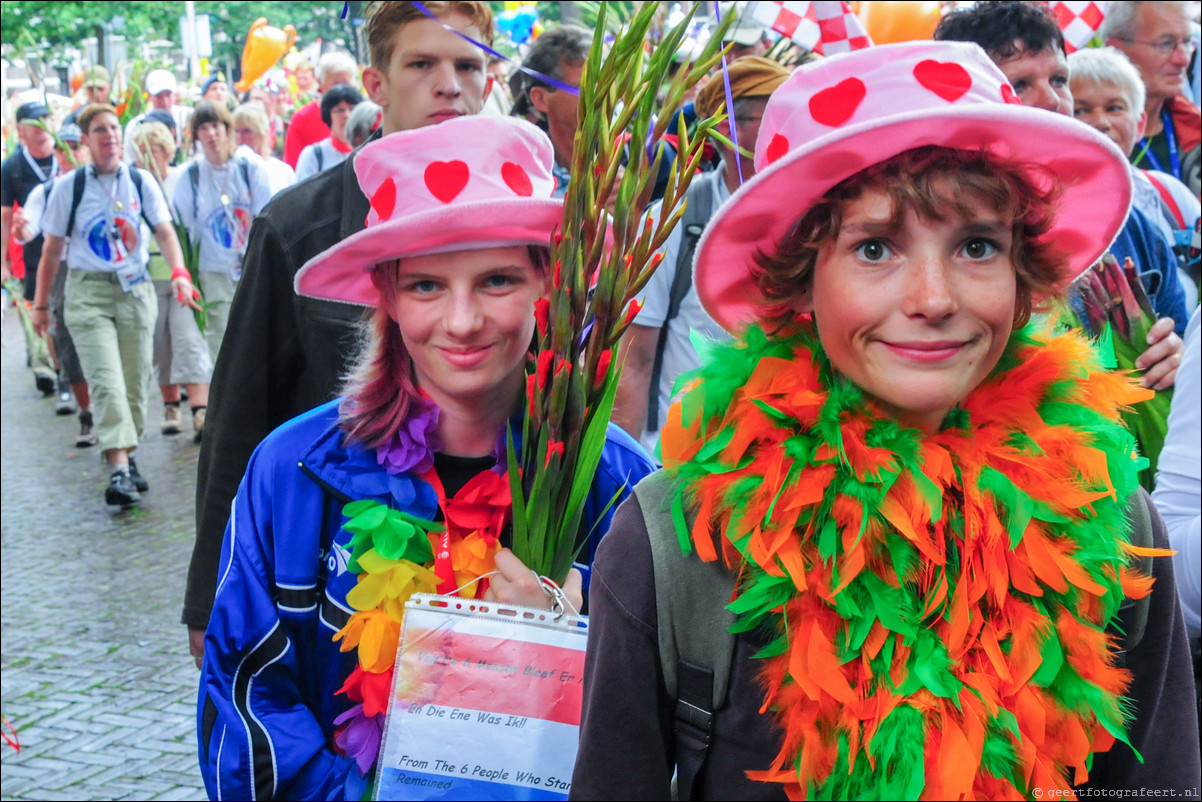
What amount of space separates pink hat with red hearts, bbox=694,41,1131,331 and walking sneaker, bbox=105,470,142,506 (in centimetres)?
642

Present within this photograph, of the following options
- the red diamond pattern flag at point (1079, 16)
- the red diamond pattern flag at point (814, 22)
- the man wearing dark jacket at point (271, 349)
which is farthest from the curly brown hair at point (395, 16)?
the red diamond pattern flag at point (1079, 16)

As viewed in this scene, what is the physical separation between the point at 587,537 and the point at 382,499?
365 millimetres

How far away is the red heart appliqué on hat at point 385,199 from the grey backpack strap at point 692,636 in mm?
890

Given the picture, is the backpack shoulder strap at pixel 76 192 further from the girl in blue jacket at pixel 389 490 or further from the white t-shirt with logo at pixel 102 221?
the girl in blue jacket at pixel 389 490

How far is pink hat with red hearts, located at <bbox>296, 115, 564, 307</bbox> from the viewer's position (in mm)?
2221

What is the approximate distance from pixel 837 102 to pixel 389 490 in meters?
1.01

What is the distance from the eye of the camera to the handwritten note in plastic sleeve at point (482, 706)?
1955 mm

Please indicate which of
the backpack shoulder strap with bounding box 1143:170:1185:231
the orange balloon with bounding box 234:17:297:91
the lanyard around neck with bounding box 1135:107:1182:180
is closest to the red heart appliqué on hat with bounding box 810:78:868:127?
the backpack shoulder strap with bounding box 1143:170:1185:231

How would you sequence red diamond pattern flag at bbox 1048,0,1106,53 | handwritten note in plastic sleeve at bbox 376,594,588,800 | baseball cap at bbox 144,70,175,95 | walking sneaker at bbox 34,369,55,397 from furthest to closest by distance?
1. baseball cap at bbox 144,70,175,95
2. walking sneaker at bbox 34,369,55,397
3. red diamond pattern flag at bbox 1048,0,1106,53
4. handwritten note in plastic sleeve at bbox 376,594,588,800

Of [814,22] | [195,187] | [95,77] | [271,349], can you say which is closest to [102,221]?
[195,187]

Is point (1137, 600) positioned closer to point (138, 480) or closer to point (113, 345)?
point (138, 480)

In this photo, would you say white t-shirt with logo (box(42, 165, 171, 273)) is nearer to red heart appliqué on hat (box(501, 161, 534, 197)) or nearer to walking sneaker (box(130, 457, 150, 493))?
walking sneaker (box(130, 457, 150, 493))

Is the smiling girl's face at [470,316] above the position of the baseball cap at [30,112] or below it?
above

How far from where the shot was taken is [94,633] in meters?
5.57
